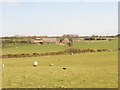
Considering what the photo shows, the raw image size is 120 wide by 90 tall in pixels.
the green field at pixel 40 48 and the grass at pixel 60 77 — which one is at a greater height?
the grass at pixel 60 77

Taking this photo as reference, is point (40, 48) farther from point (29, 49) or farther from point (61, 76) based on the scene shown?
point (61, 76)

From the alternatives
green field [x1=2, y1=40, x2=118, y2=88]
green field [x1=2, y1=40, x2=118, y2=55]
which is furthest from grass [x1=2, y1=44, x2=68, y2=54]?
green field [x1=2, y1=40, x2=118, y2=88]

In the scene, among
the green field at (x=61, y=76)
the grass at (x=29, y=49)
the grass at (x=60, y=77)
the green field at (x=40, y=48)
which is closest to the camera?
the grass at (x=60, y=77)

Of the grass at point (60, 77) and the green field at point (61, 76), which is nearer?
the grass at point (60, 77)

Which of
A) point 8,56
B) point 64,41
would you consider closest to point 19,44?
point 64,41

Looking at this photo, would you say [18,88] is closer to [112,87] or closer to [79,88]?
[79,88]

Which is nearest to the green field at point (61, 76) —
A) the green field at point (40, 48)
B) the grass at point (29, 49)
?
the grass at point (29, 49)

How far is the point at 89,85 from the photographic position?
18531 millimetres

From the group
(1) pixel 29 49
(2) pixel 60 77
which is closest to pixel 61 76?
(2) pixel 60 77

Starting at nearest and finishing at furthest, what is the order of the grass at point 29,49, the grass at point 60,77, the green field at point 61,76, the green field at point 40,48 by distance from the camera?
the grass at point 60,77 → the green field at point 61,76 → the grass at point 29,49 → the green field at point 40,48

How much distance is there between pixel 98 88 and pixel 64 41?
4397 inches

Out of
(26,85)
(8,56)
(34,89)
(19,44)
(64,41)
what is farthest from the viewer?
(64,41)

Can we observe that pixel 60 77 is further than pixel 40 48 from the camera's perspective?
No

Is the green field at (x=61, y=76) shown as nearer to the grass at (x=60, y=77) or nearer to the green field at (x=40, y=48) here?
the grass at (x=60, y=77)
